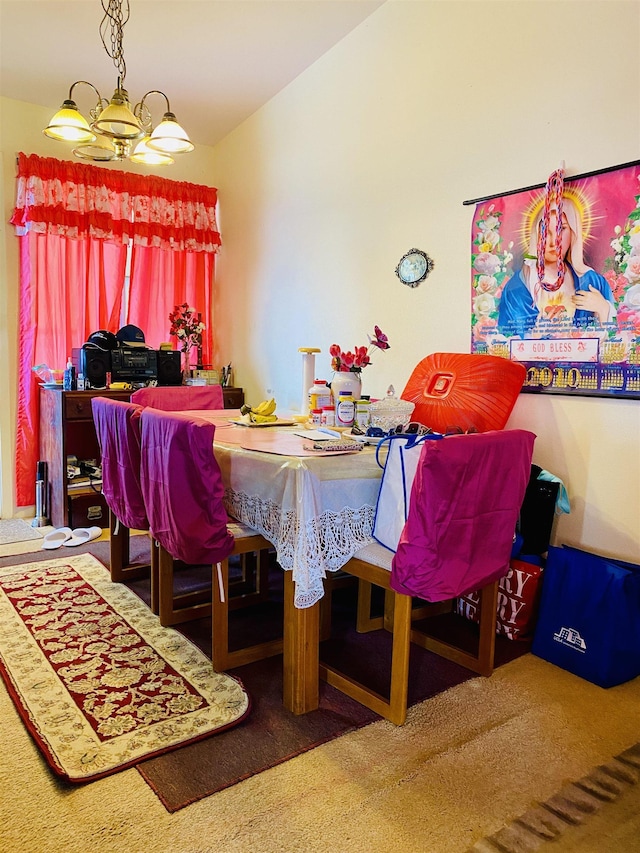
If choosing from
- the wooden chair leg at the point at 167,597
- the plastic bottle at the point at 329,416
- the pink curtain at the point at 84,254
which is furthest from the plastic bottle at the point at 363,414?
the pink curtain at the point at 84,254

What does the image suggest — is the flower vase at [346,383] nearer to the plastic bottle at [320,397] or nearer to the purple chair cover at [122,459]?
the plastic bottle at [320,397]

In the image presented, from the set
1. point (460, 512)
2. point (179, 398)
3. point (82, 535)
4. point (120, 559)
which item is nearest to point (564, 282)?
point (460, 512)

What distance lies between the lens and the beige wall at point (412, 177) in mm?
2119

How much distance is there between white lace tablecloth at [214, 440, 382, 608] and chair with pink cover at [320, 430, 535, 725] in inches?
5.0

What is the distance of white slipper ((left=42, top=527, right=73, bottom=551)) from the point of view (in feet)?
10.8

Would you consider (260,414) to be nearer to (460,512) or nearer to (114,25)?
(460,512)

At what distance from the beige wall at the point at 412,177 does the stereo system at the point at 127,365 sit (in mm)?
580

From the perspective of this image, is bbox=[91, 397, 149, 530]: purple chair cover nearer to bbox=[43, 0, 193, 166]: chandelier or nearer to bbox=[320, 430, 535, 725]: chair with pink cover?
bbox=[320, 430, 535, 725]: chair with pink cover

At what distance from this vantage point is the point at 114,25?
119 inches

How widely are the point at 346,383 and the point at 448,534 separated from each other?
870 millimetres

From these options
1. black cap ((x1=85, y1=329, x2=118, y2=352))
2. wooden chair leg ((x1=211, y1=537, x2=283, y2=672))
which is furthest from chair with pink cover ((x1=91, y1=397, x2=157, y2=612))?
Result: black cap ((x1=85, y1=329, x2=118, y2=352))

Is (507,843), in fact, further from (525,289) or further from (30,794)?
(525,289)

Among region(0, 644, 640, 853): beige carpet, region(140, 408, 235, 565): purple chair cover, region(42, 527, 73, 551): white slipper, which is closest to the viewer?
region(0, 644, 640, 853): beige carpet

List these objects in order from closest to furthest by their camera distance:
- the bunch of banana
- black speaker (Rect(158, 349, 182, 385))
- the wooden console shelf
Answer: the bunch of banana < the wooden console shelf < black speaker (Rect(158, 349, 182, 385))
